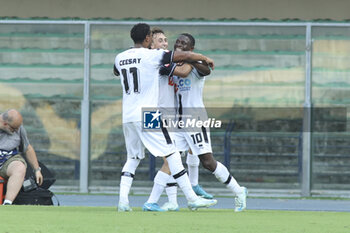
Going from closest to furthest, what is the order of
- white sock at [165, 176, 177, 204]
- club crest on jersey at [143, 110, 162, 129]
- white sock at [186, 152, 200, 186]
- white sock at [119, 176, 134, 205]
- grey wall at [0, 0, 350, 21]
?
1. club crest on jersey at [143, 110, 162, 129]
2. white sock at [119, 176, 134, 205]
3. white sock at [165, 176, 177, 204]
4. white sock at [186, 152, 200, 186]
5. grey wall at [0, 0, 350, 21]

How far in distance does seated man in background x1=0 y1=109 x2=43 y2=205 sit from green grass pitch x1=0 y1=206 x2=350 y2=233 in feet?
2.87

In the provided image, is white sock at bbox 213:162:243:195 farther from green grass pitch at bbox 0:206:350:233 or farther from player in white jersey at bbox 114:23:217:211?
player in white jersey at bbox 114:23:217:211

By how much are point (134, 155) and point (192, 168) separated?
1.90m

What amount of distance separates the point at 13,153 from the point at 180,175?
2.32 meters

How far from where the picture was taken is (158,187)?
30.0 ft

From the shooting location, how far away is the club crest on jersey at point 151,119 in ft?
27.4

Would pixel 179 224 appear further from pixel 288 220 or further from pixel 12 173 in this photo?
pixel 12 173

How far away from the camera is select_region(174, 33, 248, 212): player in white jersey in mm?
8969

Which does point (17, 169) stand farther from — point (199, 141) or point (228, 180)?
point (228, 180)

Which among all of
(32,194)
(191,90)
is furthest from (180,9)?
(32,194)

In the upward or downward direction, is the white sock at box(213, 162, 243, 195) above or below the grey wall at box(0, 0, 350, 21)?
below

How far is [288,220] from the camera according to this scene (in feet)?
26.1

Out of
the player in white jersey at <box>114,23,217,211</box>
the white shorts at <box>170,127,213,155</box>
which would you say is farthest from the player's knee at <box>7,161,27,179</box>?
the white shorts at <box>170,127,213,155</box>

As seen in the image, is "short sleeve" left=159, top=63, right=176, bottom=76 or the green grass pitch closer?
the green grass pitch
